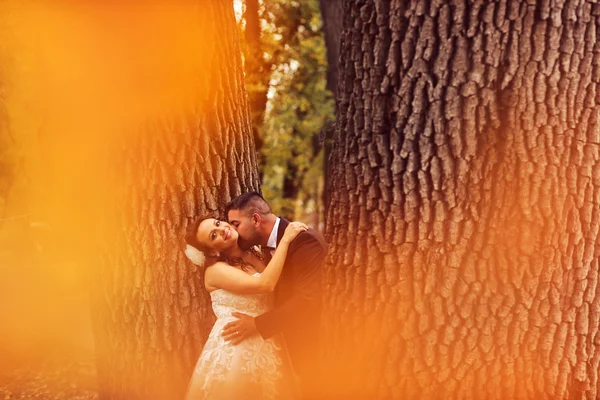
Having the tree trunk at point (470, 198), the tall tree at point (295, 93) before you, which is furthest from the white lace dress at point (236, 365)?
the tall tree at point (295, 93)

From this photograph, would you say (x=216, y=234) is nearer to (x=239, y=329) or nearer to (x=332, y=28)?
(x=239, y=329)

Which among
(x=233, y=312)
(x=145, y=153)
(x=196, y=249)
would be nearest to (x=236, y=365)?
(x=233, y=312)

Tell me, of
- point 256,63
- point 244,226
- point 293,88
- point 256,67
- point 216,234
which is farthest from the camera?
point 293,88

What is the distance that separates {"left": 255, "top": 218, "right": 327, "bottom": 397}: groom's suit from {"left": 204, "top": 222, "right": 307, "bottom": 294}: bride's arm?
10 centimetres

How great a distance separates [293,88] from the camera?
14273 millimetres

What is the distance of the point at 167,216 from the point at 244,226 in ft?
1.69

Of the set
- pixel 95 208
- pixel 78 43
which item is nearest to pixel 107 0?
pixel 78 43

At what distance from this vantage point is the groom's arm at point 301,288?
370 centimetres

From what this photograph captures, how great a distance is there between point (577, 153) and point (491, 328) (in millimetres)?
906

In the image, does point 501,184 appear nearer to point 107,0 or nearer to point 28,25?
point 107,0

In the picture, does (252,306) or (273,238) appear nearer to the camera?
(252,306)

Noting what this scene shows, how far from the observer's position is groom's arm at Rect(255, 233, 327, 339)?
3.70 metres

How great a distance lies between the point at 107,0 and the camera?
142 inches

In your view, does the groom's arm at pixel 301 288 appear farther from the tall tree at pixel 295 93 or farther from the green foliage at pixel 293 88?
the tall tree at pixel 295 93
